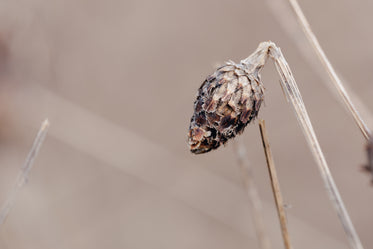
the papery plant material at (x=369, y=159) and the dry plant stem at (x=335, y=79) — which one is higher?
the dry plant stem at (x=335, y=79)

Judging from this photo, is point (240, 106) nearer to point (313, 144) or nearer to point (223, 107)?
point (223, 107)

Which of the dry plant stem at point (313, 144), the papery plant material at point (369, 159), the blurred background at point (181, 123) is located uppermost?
the blurred background at point (181, 123)

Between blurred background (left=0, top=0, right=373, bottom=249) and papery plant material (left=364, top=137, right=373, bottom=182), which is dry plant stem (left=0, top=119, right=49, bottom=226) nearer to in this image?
papery plant material (left=364, top=137, right=373, bottom=182)

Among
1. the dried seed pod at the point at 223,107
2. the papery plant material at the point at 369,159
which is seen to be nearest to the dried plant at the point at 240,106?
the dried seed pod at the point at 223,107

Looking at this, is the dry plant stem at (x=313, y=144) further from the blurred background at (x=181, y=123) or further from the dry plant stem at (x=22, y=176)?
the blurred background at (x=181, y=123)

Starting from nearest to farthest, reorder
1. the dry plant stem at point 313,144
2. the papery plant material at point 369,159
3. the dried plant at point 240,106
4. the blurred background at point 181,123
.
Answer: the papery plant material at point 369,159, the dry plant stem at point 313,144, the dried plant at point 240,106, the blurred background at point 181,123

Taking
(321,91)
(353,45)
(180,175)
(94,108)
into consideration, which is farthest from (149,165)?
(353,45)
